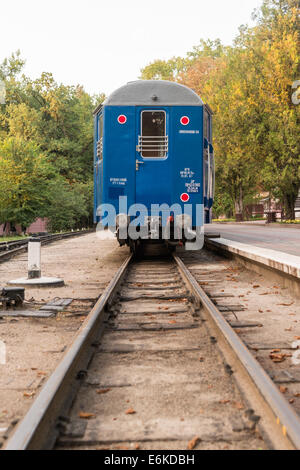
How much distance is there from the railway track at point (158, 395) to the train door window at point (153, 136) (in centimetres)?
657

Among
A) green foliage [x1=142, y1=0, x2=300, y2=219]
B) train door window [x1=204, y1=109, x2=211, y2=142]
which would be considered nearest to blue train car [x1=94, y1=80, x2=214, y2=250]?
train door window [x1=204, y1=109, x2=211, y2=142]

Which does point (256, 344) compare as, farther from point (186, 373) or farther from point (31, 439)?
point (31, 439)

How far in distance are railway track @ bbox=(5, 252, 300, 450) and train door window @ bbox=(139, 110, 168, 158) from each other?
6.57 metres

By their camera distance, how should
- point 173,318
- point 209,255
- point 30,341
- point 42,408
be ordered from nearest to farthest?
1. point 42,408
2. point 30,341
3. point 173,318
4. point 209,255

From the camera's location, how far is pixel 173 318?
645 centimetres

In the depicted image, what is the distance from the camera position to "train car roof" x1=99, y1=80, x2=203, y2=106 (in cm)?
1199

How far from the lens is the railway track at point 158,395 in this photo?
2953 mm

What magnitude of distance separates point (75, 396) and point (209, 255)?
1286 cm

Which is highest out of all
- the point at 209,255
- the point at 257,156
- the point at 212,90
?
the point at 212,90

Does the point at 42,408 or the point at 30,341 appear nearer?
the point at 42,408

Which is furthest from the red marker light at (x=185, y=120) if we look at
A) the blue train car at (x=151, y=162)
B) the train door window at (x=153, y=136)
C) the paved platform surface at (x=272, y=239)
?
the paved platform surface at (x=272, y=239)

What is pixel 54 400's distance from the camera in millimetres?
3307

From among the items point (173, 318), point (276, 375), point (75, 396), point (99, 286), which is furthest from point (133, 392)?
point (99, 286)
